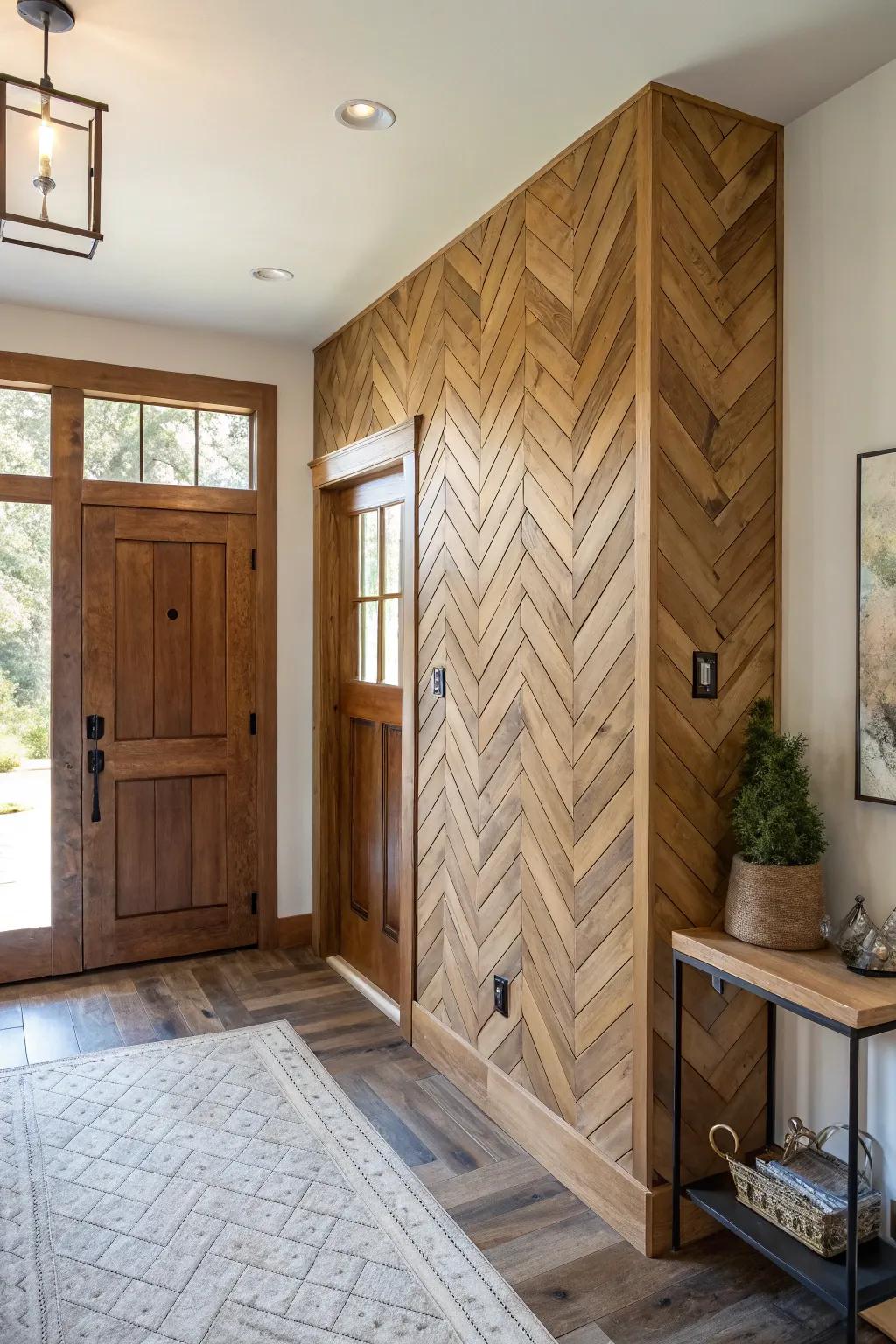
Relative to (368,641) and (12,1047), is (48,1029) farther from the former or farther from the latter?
(368,641)

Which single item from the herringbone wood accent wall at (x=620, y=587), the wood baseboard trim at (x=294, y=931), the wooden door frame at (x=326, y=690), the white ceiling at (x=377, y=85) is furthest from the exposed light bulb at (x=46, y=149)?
the wood baseboard trim at (x=294, y=931)

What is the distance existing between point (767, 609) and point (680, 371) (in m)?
0.65

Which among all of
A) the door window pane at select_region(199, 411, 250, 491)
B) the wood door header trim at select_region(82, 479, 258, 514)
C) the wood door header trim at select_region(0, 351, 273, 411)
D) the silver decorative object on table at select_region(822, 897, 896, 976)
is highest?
the wood door header trim at select_region(0, 351, 273, 411)

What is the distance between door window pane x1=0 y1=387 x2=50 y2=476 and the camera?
13.0 ft

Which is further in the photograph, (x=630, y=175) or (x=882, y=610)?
(x=630, y=175)

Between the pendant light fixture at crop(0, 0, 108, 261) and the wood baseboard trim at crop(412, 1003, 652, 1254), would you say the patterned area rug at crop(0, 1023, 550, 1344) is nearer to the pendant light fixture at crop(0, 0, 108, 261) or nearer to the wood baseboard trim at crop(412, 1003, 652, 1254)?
the wood baseboard trim at crop(412, 1003, 652, 1254)

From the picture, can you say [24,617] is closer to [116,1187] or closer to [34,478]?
[34,478]

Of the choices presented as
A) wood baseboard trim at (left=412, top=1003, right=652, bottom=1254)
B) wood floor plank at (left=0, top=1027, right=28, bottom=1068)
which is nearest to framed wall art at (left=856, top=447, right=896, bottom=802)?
wood baseboard trim at (left=412, top=1003, right=652, bottom=1254)

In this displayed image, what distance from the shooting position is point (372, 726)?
4.00 m

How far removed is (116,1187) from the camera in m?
2.49

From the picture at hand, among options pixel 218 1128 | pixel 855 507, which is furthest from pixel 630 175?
pixel 218 1128

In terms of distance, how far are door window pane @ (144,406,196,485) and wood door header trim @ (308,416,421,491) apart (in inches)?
22.3

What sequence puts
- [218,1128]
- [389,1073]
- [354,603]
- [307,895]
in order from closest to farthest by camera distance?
1. [218,1128]
2. [389,1073]
3. [354,603]
4. [307,895]

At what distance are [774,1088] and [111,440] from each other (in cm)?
361
